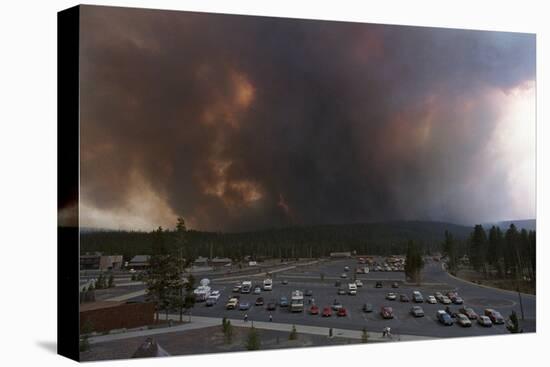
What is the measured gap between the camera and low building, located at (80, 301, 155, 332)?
15352mm

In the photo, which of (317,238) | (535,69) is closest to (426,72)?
(535,69)

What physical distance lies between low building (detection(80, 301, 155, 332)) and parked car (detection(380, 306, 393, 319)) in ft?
17.5

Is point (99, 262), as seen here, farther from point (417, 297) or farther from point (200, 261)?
point (417, 297)

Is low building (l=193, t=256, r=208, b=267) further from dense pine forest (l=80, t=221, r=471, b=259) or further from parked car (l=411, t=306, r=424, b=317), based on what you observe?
parked car (l=411, t=306, r=424, b=317)

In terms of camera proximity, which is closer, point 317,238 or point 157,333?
point 157,333

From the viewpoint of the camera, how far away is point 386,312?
706 inches

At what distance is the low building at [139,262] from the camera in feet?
53.1

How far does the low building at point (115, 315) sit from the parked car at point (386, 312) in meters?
5.34

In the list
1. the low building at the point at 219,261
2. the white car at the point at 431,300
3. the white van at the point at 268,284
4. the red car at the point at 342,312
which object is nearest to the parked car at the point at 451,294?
the white car at the point at 431,300

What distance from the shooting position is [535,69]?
19.7 meters

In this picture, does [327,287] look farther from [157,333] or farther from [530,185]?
[530,185]

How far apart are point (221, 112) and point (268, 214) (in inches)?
99.2

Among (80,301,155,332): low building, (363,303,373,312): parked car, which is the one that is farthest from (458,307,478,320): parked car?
(80,301,155,332): low building

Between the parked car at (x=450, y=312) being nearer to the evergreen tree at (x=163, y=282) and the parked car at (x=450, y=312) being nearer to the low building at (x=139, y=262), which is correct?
the evergreen tree at (x=163, y=282)
